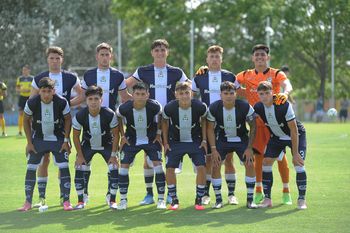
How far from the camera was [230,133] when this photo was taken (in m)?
10.6

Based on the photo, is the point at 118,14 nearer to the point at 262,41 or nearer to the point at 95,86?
the point at 262,41

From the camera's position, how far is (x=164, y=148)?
1060 centimetres

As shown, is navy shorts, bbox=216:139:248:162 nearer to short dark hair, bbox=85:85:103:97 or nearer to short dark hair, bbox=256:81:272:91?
short dark hair, bbox=256:81:272:91

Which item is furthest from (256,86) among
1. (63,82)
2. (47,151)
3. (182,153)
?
(47,151)

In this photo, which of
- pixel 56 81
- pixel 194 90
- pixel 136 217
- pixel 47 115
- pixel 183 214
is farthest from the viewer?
pixel 194 90

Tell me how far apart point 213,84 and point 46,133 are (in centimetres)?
249

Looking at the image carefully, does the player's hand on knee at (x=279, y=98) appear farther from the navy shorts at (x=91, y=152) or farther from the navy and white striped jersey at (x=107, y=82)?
the navy shorts at (x=91, y=152)

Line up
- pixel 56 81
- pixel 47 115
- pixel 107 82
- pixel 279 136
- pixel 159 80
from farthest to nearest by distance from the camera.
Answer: pixel 159 80, pixel 107 82, pixel 56 81, pixel 279 136, pixel 47 115

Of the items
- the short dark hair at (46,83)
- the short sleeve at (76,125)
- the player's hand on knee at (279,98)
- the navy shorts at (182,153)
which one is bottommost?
the navy shorts at (182,153)

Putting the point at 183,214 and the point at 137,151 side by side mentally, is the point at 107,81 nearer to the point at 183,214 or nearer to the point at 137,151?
the point at 137,151

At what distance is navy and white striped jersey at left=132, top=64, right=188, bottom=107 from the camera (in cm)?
1127

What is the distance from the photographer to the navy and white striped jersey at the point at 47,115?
10.4 meters

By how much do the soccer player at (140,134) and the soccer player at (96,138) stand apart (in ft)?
0.44

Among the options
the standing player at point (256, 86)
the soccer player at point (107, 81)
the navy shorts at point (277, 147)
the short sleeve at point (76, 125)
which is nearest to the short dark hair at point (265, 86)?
the standing player at point (256, 86)
